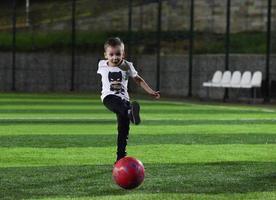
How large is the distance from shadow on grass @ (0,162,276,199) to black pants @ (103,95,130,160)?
17.3 inches

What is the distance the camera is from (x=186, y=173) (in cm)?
1084

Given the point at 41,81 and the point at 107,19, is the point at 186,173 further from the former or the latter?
the point at 107,19

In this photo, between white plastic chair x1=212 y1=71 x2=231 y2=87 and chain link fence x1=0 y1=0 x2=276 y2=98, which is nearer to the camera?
white plastic chair x1=212 y1=71 x2=231 y2=87

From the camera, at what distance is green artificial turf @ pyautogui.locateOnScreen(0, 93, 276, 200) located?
30.9 ft

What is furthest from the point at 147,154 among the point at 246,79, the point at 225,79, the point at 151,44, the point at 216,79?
the point at 151,44

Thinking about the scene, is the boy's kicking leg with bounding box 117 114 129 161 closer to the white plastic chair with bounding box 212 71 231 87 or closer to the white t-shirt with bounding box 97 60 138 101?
the white t-shirt with bounding box 97 60 138 101

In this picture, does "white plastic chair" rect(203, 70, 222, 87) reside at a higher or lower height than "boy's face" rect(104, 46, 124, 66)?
lower

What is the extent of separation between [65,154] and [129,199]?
4.31 meters

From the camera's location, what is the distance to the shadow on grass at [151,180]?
9328mm

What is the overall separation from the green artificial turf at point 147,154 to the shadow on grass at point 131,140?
18mm

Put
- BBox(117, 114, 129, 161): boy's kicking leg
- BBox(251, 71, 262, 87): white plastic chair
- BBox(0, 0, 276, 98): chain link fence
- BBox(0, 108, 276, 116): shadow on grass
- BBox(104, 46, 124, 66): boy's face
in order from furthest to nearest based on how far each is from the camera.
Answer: BBox(0, 0, 276, 98): chain link fence → BBox(251, 71, 262, 87): white plastic chair → BBox(0, 108, 276, 116): shadow on grass → BBox(117, 114, 129, 161): boy's kicking leg → BBox(104, 46, 124, 66): boy's face

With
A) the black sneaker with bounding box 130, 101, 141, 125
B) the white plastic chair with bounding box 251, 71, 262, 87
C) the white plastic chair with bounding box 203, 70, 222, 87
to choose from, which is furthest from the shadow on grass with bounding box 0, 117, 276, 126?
the white plastic chair with bounding box 203, 70, 222, 87

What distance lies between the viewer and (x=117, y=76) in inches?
420

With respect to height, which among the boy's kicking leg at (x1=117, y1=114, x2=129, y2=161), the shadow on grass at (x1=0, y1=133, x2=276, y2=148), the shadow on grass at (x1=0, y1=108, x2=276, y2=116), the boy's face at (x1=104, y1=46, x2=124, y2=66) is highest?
the boy's face at (x1=104, y1=46, x2=124, y2=66)
